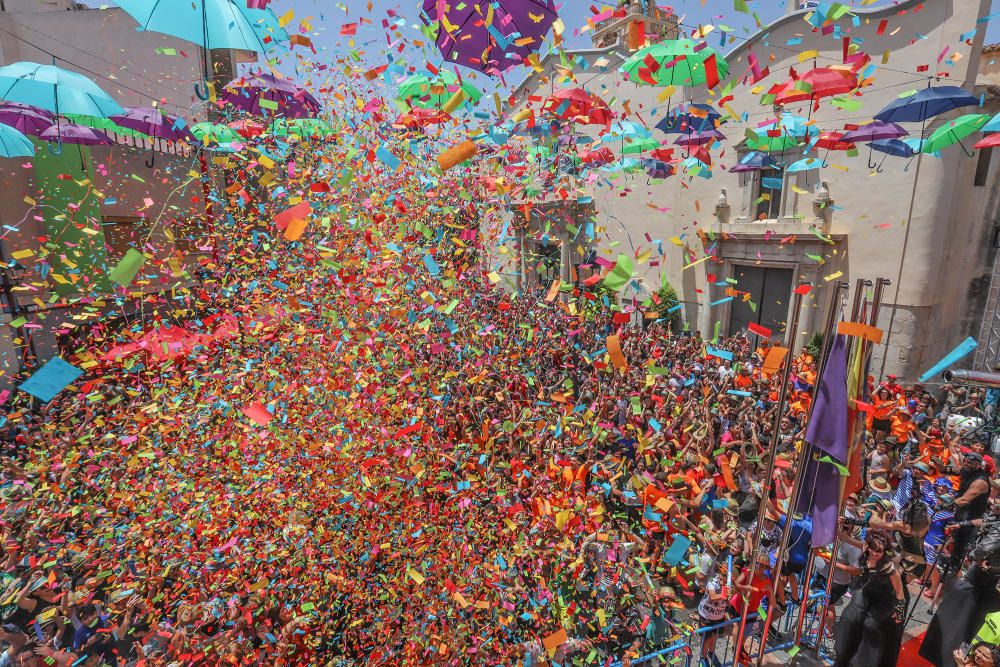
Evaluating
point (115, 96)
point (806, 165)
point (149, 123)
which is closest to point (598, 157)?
point (806, 165)

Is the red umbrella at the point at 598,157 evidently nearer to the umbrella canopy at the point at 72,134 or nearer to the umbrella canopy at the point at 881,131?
the umbrella canopy at the point at 881,131

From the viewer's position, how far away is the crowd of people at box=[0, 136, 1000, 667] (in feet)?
12.2

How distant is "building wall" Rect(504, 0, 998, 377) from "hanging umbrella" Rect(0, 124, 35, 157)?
9.35 metres

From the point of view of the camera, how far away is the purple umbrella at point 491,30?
499 cm

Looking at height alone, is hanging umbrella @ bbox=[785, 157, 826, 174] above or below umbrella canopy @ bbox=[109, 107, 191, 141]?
below

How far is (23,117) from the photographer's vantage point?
10.3m

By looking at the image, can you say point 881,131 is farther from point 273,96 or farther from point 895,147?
point 273,96

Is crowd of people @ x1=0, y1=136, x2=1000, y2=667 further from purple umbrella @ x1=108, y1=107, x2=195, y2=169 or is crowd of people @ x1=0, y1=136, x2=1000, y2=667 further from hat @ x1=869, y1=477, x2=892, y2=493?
purple umbrella @ x1=108, y1=107, x2=195, y2=169

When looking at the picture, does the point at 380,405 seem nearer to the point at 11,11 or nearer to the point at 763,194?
the point at 763,194

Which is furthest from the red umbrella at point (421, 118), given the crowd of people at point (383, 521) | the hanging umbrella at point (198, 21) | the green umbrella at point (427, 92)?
the hanging umbrella at point (198, 21)

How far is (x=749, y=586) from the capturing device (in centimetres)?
393

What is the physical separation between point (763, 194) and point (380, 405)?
13.8m

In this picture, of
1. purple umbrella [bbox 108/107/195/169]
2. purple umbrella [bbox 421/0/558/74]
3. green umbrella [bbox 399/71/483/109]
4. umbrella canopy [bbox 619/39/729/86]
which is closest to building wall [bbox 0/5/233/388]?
purple umbrella [bbox 108/107/195/169]

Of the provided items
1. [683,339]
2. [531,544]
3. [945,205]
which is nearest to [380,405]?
[531,544]
